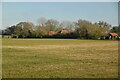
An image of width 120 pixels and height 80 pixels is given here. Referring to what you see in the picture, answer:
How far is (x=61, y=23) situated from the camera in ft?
385

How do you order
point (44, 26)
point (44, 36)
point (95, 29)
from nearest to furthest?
point (95, 29) < point (44, 36) < point (44, 26)

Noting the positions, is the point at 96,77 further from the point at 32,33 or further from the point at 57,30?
the point at 57,30

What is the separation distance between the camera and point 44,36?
105 m

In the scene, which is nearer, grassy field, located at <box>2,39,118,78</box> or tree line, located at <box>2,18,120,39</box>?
grassy field, located at <box>2,39,118,78</box>

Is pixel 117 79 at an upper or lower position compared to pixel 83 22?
lower

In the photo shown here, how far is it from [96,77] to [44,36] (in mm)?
98234

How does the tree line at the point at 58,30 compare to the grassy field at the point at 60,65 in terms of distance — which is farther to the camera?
the tree line at the point at 58,30

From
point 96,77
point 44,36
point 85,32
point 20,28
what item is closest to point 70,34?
point 85,32

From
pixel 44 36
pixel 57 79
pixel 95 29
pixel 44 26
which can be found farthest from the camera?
pixel 44 26

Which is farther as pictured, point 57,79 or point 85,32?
point 85,32

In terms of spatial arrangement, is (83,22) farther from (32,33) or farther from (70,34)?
(32,33)

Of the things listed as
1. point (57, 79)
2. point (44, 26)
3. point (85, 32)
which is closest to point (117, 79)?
point (57, 79)

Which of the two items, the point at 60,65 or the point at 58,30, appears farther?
the point at 58,30

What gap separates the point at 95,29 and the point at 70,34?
40.9ft
